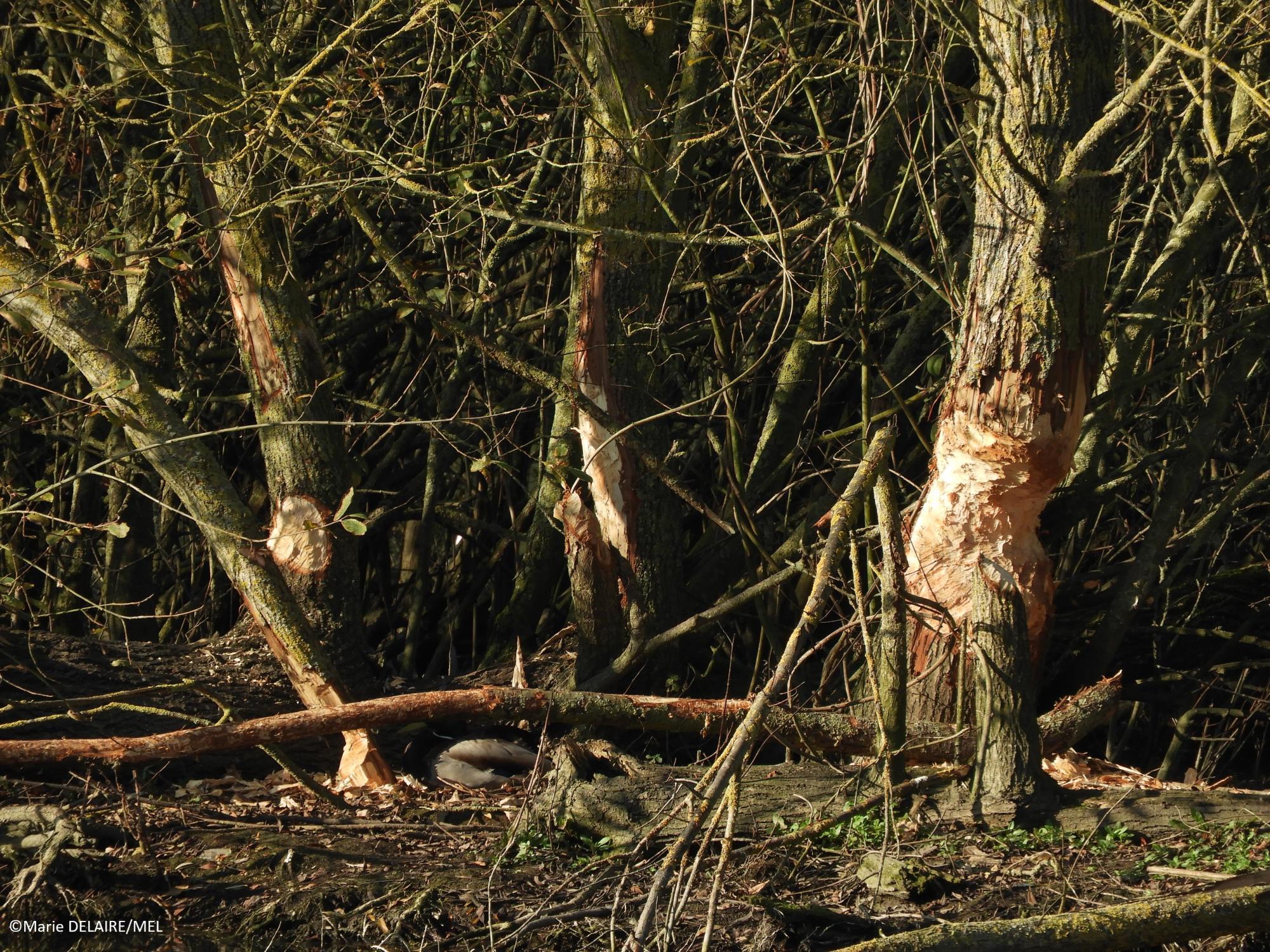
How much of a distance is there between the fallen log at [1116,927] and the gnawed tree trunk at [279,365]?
280 cm

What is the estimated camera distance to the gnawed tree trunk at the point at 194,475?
171 inches

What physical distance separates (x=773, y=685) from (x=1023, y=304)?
59.3 inches

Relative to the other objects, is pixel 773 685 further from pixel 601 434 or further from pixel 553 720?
pixel 601 434

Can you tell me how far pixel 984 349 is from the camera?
3.71m

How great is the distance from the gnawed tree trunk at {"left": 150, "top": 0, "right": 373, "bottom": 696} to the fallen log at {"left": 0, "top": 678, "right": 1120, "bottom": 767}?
911mm

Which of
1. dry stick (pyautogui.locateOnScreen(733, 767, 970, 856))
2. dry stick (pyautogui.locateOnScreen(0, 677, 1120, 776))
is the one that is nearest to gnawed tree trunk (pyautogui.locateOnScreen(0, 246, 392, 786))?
dry stick (pyautogui.locateOnScreen(0, 677, 1120, 776))

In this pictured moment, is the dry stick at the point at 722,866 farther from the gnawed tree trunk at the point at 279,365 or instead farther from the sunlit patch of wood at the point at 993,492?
the gnawed tree trunk at the point at 279,365

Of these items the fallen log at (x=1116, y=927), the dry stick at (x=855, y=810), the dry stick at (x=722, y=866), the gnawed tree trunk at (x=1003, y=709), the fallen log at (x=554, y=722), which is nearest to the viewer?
the dry stick at (x=722, y=866)

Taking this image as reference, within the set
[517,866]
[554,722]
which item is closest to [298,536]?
[554,722]

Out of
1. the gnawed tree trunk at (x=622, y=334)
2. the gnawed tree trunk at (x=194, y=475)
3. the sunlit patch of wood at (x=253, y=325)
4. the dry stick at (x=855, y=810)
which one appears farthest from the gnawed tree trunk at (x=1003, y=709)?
the sunlit patch of wood at (x=253, y=325)

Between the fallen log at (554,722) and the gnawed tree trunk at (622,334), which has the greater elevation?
the gnawed tree trunk at (622,334)

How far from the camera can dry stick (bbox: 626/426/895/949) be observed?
7.77 ft

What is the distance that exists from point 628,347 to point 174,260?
163cm

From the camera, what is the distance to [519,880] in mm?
3598
